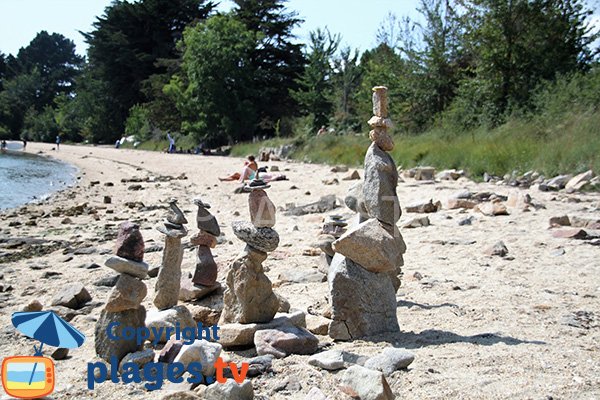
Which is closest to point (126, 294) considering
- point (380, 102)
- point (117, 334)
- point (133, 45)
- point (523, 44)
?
point (117, 334)

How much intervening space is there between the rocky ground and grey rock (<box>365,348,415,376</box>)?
0.06m

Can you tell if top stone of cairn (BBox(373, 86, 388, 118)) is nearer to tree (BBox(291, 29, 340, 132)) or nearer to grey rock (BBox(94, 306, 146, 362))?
grey rock (BBox(94, 306, 146, 362))

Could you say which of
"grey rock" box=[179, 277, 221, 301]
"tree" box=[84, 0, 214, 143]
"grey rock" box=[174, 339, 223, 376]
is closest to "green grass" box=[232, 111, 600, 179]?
"grey rock" box=[179, 277, 221, 301]

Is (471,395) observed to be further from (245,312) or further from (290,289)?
(290,289)

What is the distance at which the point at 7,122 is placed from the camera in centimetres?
7394

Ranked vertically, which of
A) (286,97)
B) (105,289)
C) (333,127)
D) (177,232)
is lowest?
(105,289)

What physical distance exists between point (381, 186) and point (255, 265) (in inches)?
54.6

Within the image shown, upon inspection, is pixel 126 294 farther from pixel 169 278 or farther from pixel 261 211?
pixel 261 211

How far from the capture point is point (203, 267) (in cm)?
521

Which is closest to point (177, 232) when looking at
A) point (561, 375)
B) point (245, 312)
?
point (245, 312)

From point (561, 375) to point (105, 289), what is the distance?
469cm

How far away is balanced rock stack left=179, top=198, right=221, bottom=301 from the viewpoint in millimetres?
5207

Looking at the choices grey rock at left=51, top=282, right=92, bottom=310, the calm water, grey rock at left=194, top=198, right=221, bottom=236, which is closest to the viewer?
grey rock at left=194, top=198, right=221, bottom=236

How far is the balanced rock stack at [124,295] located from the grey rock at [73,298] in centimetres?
170
